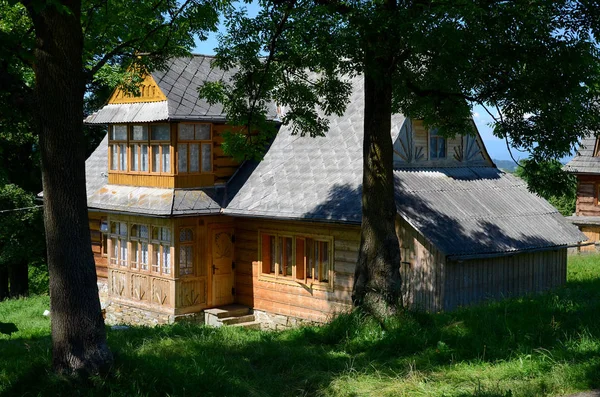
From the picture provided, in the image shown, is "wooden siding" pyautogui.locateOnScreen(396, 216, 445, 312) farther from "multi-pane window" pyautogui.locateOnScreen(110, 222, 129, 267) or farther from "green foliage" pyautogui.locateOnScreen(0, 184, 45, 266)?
"green foliage" pyautogui.locateOnScreen(0, 184, 45, 266)

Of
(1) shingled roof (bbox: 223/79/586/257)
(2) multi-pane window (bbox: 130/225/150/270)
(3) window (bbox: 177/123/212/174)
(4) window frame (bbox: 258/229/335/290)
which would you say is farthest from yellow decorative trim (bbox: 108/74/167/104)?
(4) window frame (bbox: 258/229/335/290)

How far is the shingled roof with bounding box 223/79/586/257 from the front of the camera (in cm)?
1666

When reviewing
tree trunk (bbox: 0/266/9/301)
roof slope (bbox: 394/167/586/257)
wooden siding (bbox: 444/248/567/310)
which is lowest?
tree trunk (bbox: 0/266/9/301)

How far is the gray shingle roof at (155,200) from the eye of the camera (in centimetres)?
1884

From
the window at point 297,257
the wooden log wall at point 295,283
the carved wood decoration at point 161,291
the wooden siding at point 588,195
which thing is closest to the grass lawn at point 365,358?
the wooden log wall at point 295,283

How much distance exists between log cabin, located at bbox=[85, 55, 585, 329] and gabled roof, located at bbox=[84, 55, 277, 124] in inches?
1.7

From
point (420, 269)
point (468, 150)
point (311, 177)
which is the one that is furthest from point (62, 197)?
point (468, 150)

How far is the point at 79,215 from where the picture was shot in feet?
26.7

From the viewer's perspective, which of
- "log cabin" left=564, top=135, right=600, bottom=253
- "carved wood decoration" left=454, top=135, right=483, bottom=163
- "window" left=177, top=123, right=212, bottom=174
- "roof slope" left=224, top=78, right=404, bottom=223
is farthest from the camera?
"log cabin" left=564, top=135, right=600, bottom=253

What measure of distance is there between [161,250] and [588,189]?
2137 cm

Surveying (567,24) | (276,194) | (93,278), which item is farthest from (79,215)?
(276,194)

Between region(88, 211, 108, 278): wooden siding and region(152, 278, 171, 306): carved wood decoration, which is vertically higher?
region(88, 211, 108, 278): wooden siding

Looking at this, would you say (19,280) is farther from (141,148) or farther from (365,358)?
(365,358)

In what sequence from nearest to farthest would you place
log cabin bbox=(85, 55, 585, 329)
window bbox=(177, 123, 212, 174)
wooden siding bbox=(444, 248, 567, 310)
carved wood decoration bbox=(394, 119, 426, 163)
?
wooden siding bbox=(444, 248, 567, 310) → log cabin bbox=(85, 55, 585, 329) → carved wood decoration bbox=(394, 119, 426, 163) → window bbox=(177, 123, 212, 174)
